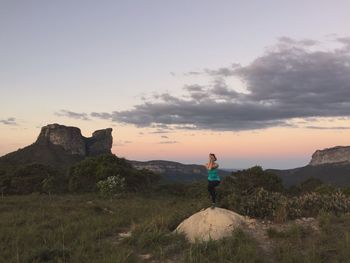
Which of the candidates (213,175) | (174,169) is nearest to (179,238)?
(213,175)

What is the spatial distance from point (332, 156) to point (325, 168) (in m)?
17.7

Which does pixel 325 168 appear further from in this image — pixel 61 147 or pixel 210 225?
pixel 210 225

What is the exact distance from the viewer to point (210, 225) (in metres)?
12.9

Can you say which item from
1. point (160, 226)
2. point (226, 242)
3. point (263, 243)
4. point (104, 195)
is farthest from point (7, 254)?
point (104, 195)

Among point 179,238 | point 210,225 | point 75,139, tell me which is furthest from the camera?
point 75,139

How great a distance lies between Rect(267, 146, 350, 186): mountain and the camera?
12603cm

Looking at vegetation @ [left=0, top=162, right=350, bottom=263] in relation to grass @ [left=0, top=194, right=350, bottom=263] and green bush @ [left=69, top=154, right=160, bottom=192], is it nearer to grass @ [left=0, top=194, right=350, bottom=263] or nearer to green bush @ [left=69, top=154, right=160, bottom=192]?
grass @ [left=0, top=194, right=350, bottom=263]

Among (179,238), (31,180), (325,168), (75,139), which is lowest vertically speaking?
(179,238)

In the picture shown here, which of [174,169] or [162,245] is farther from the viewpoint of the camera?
[174,169]

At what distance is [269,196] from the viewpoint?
15305 millimetres

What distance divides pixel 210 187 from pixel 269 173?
1613 inches

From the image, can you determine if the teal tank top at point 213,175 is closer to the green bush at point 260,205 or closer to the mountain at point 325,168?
the green bush at point 260,205

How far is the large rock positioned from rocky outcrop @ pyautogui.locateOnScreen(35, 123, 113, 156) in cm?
12549

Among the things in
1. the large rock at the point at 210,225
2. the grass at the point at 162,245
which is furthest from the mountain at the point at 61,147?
the large rock at the point at 210,225
